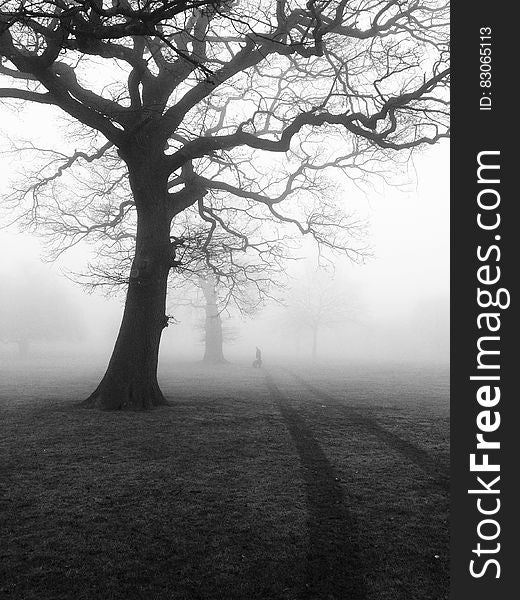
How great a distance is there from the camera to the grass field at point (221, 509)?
377cm

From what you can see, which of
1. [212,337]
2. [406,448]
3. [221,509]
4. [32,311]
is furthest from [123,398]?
[32,311]

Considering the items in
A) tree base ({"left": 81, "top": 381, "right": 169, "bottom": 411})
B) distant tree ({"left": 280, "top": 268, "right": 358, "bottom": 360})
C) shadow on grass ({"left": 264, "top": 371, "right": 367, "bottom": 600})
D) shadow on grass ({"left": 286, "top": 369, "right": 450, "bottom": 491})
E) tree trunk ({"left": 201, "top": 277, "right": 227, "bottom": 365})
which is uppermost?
distant tree ({"left": 280, "top": 268, "right": 358, "bottom": 360})

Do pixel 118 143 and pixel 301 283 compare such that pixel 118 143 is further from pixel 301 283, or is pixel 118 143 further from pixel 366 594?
pixel 301 283

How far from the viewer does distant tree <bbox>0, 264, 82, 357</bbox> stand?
47.8m

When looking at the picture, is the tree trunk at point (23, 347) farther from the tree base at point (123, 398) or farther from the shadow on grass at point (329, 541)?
the shadow on grass at point (329, 541)

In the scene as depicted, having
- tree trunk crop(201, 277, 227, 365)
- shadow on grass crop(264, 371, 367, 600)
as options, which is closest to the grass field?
shadow on grass crop(264, 371, 367, 600)

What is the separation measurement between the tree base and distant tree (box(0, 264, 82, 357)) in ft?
135

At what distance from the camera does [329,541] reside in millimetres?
4500

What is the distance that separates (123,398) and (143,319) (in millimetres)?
1985

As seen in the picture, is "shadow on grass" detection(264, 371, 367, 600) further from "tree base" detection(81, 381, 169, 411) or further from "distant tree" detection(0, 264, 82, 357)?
"distant tree" detection(0, 264, 82, 357)

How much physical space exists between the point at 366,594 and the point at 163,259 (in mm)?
9649

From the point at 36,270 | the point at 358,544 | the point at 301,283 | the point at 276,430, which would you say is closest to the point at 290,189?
the point at 276,430

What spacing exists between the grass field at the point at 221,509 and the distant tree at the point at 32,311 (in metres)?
42.2

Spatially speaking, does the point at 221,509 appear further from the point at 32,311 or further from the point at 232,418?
the point at 32,311
